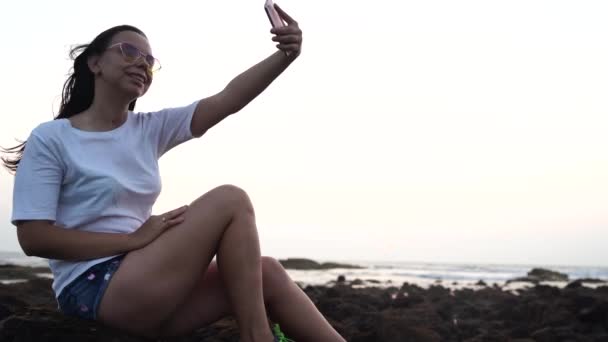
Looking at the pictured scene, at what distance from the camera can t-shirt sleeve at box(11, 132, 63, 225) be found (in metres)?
2.99

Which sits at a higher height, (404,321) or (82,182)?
(82,182)

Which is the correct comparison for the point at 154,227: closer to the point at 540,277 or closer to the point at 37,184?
the point at 37,184

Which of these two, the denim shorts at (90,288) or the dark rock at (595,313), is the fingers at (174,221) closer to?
the denim shorts at (90,288)

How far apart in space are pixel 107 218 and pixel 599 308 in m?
5.82

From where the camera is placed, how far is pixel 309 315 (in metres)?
3.47

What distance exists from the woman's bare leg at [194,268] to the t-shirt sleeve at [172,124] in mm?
660

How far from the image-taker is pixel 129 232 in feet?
10.5

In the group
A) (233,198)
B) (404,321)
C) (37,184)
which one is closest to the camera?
(37,184)

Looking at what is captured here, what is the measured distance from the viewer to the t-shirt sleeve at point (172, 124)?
3.63 metres

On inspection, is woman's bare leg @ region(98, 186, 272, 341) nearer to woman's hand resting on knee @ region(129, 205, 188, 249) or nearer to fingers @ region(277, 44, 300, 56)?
woman's hand resting on knee @ region(129, 205, 188, 249)

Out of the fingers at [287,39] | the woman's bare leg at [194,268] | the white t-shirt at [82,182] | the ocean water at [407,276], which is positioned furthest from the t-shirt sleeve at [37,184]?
the ocean water at [407,276]

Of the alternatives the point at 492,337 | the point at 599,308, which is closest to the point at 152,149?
the point at 492,337

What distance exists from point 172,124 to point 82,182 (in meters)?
0.72

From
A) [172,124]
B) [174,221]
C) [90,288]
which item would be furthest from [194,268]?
[172,124]
